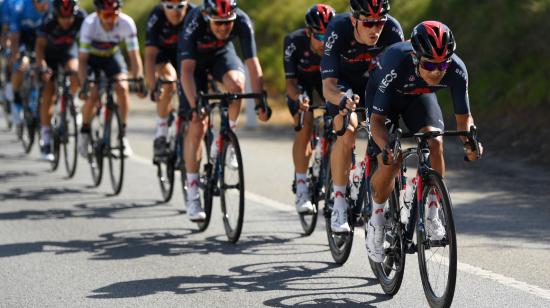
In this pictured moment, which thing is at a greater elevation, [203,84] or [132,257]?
[203,84]

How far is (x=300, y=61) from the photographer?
9961 mm

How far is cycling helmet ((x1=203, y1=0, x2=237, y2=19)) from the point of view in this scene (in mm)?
9714

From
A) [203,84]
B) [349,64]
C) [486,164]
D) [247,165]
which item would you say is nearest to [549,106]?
[486,164]

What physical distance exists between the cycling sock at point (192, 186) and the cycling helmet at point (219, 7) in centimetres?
142

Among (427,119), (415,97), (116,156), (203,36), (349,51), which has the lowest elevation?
(116,156)

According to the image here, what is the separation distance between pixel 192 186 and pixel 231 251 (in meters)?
1.09

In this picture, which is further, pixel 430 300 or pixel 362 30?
pixel 362 30

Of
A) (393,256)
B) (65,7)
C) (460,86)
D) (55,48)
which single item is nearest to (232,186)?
(393,256)

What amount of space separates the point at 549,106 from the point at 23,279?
8831mm

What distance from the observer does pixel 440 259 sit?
6914mm

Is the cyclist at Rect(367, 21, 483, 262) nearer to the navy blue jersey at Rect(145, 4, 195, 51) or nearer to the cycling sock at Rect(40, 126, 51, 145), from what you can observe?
the navy blue jersey at Rect(145, 4, 195, 51)

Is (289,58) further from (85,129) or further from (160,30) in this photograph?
(85,129)

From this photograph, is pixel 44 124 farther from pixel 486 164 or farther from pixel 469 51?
pixel 469 51

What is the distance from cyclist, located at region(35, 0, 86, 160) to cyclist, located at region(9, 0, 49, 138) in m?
1.96
